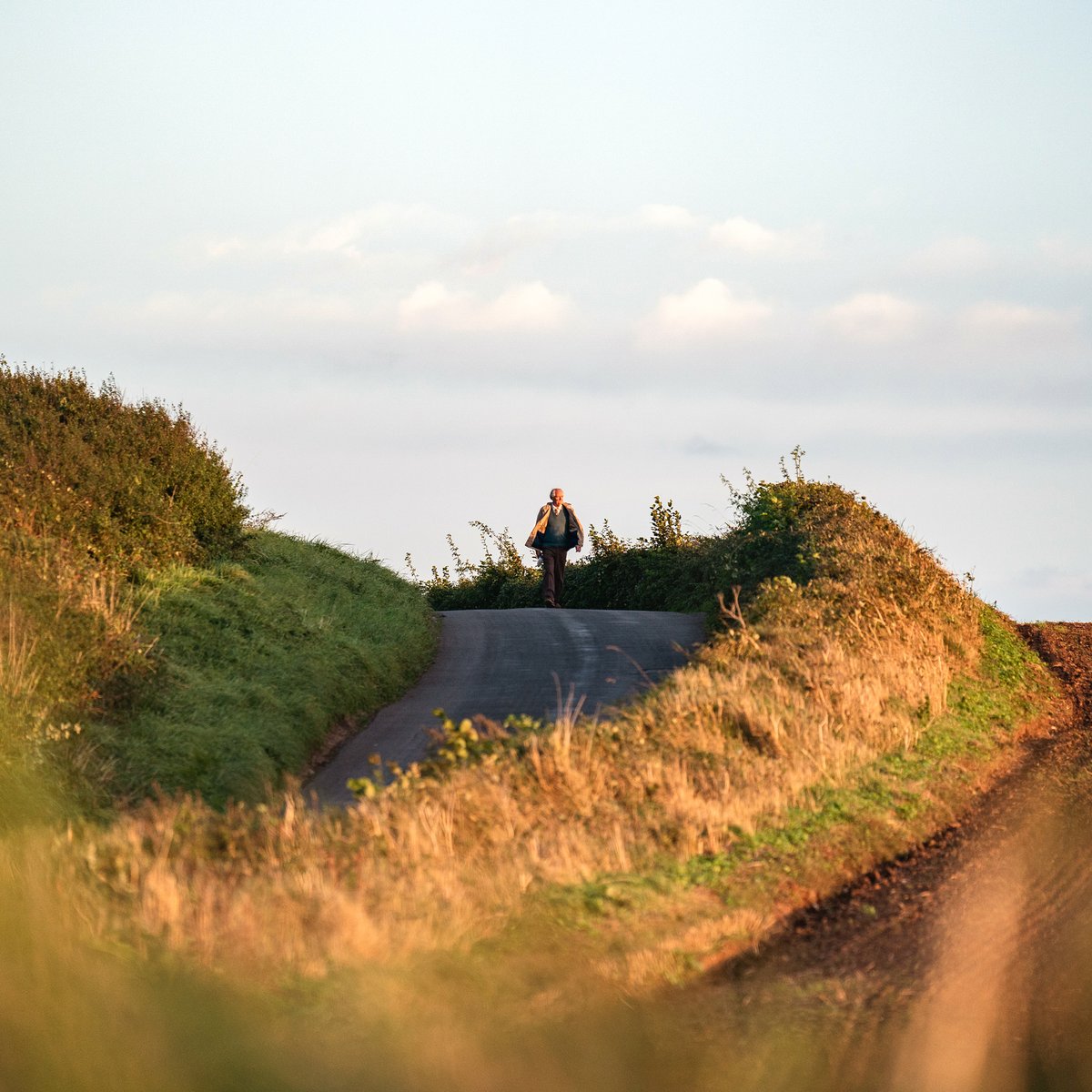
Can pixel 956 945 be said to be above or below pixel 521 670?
below

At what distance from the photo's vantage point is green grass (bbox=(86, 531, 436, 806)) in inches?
471

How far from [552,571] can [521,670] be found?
31.8 feet

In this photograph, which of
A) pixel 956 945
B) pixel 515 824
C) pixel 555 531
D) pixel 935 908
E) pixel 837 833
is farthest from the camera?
pixel 555 531

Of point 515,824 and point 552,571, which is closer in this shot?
point 515,824

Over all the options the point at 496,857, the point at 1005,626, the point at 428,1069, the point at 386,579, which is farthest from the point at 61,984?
the point at 386,579

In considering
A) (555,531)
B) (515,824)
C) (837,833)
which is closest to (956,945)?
(837,833)

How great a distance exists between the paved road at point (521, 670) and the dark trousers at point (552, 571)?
3048 millimetres

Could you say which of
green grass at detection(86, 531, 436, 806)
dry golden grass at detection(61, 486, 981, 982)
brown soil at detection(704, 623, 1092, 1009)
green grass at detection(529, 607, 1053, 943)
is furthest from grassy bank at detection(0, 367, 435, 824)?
brown soil at detection(704, 623, 1092, 1009)

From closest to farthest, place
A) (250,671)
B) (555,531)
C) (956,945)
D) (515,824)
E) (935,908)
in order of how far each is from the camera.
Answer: (956,945), (935,908), (515,824), (250,671), (555,531)

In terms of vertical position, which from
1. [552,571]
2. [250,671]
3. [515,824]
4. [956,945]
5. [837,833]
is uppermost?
[552,571]

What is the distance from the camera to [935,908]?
27.0 feet

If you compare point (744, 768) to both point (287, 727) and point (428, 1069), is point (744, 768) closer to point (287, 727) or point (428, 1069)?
point (428, 1069)

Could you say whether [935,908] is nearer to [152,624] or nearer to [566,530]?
[152,624]

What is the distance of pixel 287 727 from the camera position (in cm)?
1347
